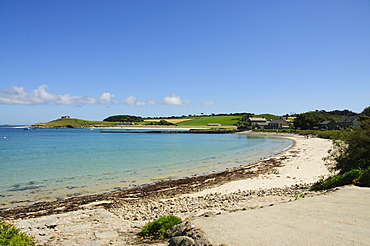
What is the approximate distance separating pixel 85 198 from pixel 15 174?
1172 centimetres

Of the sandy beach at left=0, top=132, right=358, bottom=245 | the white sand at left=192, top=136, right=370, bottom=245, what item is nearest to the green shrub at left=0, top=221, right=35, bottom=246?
the sandy beach at left=0, top=132, right=358, bottom=245

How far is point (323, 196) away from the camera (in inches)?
374

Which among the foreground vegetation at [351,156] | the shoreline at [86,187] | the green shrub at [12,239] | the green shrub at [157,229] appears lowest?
the shoreline at [86,187]

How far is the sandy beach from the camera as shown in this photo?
304 inches

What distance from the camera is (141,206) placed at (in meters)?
12.0

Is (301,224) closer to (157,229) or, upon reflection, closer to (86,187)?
(157,229)

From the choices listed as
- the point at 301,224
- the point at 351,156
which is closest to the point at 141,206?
the point at 301,224

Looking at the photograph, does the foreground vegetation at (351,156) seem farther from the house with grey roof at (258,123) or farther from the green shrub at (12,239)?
the house with grey roof at (258,123)

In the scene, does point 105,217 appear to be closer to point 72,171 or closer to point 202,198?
point 202,198

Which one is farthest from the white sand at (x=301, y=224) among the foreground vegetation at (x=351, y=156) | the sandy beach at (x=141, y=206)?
the foreground vegetation at (x=351, y=156)

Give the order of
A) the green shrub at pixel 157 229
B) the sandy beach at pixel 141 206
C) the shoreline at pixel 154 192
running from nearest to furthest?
1. the green shrub at pixel 157 229
2. the sandy beach at pixel 141 206
3. the shoreline at pixel 154 192

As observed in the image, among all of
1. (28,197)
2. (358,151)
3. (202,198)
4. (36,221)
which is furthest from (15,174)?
(358,151)

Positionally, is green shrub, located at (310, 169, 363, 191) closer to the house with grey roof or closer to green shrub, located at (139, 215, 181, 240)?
green shrub, located at (139, 215, 181, 240)

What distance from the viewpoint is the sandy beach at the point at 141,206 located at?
25.3ft
